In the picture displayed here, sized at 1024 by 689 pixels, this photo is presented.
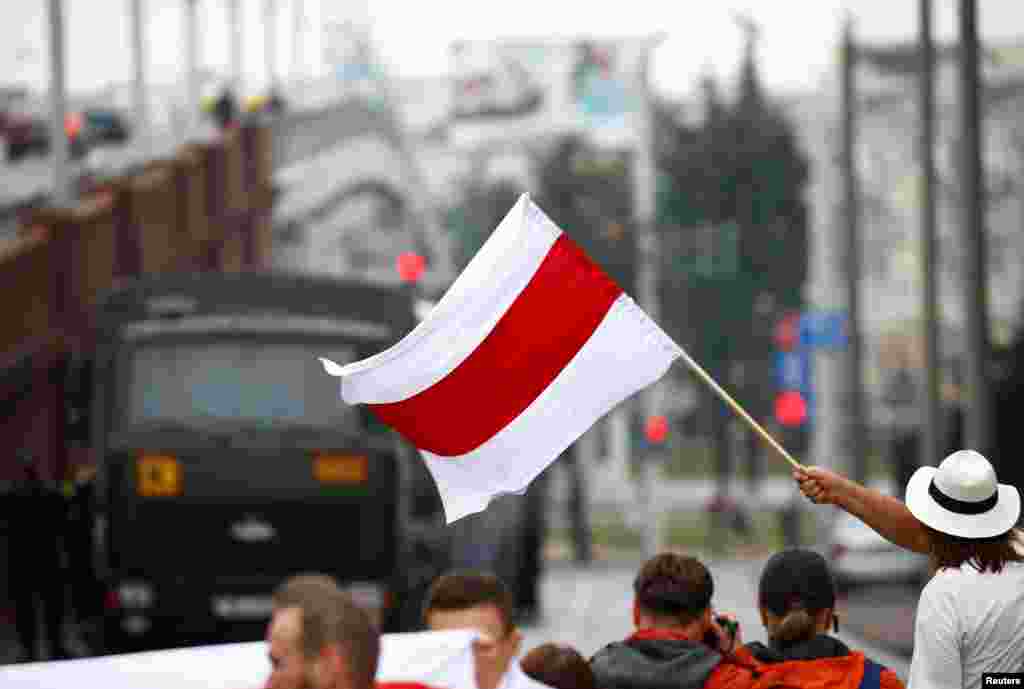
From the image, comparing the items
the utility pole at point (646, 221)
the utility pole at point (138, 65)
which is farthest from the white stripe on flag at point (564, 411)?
the utility pole at point (646, 221)

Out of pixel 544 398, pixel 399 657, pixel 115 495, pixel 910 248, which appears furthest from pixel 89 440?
pixel 910 248

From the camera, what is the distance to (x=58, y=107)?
138 ft

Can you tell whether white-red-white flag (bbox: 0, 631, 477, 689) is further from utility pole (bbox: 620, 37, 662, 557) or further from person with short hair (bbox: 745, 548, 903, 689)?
utility pole (bbox: 620, 37, 662, 557)

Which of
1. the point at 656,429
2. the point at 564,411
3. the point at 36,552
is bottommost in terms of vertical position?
the point at 656,429

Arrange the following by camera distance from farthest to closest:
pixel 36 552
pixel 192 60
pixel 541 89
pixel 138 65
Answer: pixel 541 89 → pixel 192 60 → pixel 138 65 → pixel 36 552

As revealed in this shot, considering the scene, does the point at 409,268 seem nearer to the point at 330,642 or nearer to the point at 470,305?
the point at 470,305

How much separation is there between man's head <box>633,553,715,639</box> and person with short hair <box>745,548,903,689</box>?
0.22 meters

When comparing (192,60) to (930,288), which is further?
(192,60)

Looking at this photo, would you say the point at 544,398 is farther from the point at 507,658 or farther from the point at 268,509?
the point at 268,509

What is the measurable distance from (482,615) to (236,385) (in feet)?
54.7

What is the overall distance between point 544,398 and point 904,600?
35953mm

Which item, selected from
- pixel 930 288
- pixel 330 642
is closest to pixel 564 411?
pixel 330 642

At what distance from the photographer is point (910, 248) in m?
109

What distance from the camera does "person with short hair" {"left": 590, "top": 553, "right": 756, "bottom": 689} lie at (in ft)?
24.0
